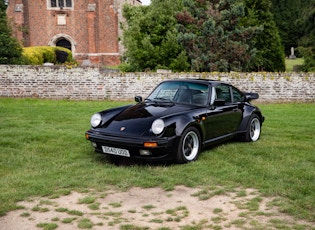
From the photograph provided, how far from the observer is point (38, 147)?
23.3 ft

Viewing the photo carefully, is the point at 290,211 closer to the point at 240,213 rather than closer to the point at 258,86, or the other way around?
the point at 240,213

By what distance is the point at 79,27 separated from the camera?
36906mm

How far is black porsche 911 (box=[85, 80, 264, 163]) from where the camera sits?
19.0 ft

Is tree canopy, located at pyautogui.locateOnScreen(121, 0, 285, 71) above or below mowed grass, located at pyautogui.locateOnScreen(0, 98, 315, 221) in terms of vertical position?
above

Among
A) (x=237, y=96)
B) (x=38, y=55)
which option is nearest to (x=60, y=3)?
(x=38, y=55)

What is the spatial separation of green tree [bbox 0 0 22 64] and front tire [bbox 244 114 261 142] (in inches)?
497

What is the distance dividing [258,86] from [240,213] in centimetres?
1112

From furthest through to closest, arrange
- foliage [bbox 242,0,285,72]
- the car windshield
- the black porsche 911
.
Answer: foliage [bbox 242,0,285,72]
the car windshield
the black porsche 911

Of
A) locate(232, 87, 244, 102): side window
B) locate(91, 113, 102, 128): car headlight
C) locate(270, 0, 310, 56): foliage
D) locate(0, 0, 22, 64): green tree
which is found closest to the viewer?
locate(91, 113, 102, 128): car headlight

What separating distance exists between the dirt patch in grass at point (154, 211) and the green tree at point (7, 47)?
45.2 feet

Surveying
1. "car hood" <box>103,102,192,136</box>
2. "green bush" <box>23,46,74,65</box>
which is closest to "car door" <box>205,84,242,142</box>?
"car hood" <box>103,102,192,136</box>

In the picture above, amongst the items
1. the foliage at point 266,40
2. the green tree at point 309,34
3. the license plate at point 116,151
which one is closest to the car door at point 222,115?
the license plate at point 116,151

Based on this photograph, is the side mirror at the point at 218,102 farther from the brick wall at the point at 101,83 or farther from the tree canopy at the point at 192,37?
the tree canopy at the point at 192,37

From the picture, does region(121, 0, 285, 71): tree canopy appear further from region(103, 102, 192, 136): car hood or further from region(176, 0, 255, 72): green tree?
region(103, 102, 192, 136): car hood
